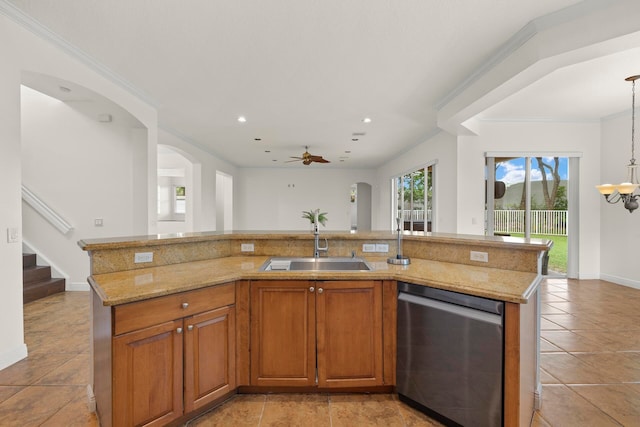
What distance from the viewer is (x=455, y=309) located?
1.68 meters

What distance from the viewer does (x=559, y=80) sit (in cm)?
360

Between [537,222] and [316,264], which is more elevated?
[537,222]

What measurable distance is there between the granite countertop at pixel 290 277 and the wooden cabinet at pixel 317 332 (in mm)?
89

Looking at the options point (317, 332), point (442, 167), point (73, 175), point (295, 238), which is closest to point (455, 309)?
point (317, 332)

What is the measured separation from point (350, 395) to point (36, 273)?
4989 mm

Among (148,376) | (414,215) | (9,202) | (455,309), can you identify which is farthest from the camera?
(414,215)

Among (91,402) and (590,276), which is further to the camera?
(590,276)

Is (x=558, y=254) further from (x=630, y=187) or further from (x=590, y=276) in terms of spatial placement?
(x=630, y=187)

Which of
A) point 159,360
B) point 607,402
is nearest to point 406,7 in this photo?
point 159,360

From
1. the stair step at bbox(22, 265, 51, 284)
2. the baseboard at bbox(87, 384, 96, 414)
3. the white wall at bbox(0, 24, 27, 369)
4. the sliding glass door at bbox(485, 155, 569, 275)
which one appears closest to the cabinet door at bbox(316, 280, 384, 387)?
the baseboard at bbox(87, 384, 96, 414)

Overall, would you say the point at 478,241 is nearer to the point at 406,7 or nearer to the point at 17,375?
the point at 406,7

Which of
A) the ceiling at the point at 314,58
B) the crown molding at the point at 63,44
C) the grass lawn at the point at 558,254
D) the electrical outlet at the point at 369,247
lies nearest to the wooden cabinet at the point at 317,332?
the electrical outlet at the point at 369,247

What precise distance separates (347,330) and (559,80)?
155 inches

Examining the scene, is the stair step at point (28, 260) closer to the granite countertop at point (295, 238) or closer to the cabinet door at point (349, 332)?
the granite countertop at point (295, 238)
